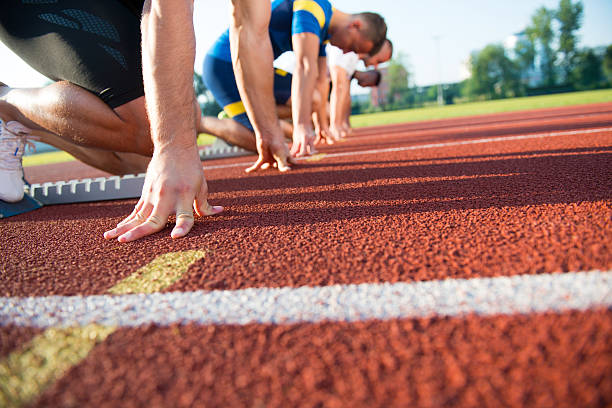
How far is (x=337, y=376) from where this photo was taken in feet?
1.92

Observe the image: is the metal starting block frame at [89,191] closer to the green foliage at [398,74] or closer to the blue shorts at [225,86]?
the blue shorts at [225,86]

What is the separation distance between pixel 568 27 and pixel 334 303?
6892 cm

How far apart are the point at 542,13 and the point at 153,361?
69.5m

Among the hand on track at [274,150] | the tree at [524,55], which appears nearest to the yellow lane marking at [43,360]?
the hand on track at [274,150]

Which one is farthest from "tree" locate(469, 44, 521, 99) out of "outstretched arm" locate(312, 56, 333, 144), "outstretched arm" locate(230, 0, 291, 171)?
"outstretched arm" locate(230, 0, 291, 171)

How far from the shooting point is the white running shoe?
7.04 ft

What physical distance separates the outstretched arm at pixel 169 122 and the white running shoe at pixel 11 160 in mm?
1193

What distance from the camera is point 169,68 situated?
1504 mm

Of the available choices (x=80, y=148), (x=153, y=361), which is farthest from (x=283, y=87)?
(x=153, y=361)

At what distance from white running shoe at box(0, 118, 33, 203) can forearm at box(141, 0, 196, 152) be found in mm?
1200

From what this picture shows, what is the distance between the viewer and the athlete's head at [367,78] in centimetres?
965

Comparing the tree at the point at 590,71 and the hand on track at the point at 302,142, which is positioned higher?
the tree at the point at 590,71

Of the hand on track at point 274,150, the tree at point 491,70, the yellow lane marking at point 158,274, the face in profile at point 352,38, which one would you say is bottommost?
the yellow lane marking at point 158,274

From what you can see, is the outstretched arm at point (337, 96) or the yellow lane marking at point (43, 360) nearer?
the yellow lane marking at point (43, 360)
